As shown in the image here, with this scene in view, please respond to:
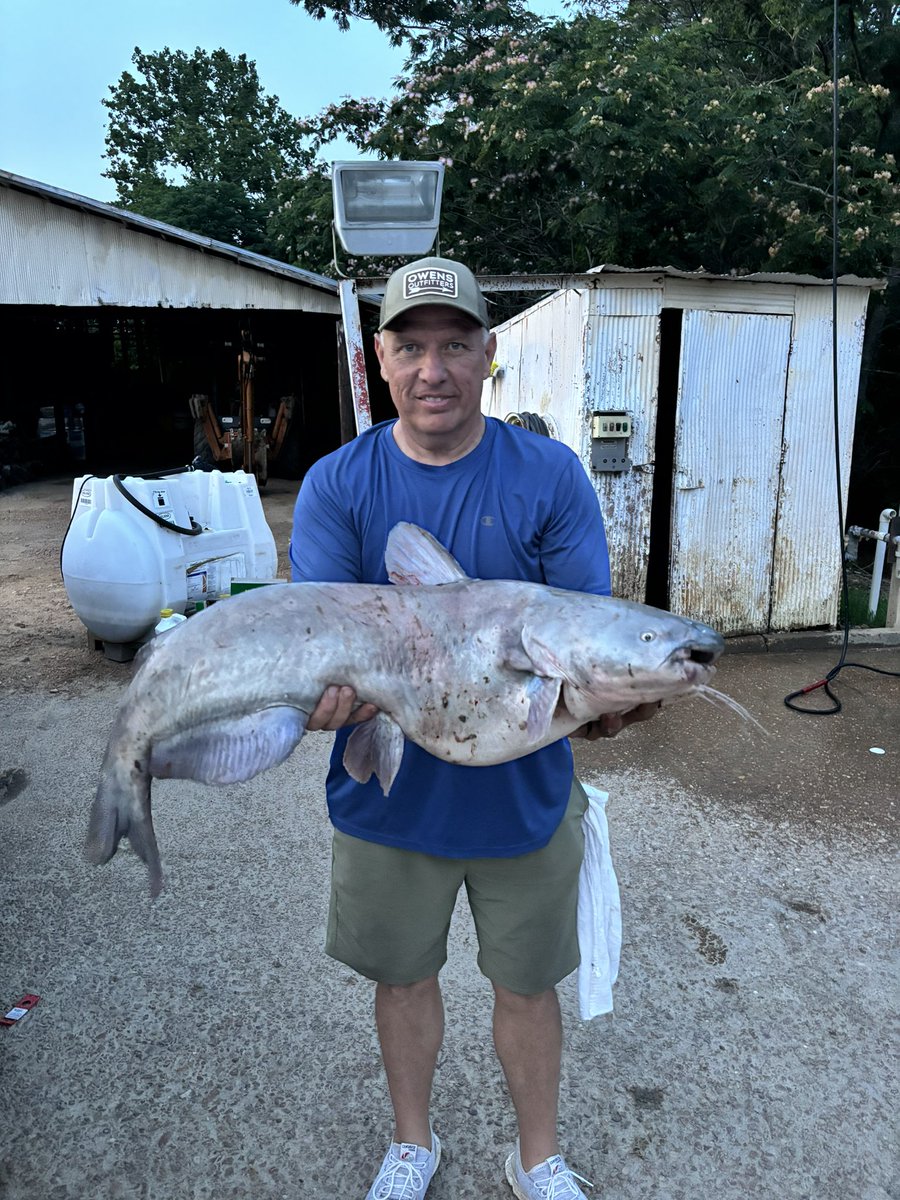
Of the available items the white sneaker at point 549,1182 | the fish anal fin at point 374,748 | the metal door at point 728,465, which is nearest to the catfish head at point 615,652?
the fish anal fin at point 374,748

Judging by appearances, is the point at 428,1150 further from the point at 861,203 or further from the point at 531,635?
the point at 861,203

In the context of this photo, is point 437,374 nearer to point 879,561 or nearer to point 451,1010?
point 451,1010

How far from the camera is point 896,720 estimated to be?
16.7 feet

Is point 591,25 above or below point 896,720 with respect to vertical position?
above

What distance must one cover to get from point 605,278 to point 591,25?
8.35 metres

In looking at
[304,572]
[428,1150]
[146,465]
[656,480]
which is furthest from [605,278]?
[146,465]

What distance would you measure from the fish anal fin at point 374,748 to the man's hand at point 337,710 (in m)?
0.02

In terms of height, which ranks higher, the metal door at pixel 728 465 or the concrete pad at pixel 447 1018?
the metal door at pixel 728 465

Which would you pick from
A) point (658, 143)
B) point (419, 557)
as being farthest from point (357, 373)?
point (658, 143)

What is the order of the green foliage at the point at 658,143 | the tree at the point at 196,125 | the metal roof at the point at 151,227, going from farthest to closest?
the tree at the point at 196,125 → the metal roof at the point at 151,227 → the green foliage at the point at 658,143

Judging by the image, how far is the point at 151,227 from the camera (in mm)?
11703

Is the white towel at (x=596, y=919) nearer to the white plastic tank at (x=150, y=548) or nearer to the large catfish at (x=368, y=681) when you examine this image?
the large catfish at (x=368, y=681)

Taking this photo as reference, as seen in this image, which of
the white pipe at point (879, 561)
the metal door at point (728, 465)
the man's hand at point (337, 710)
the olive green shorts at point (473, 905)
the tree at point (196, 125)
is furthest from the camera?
the tree at point (196, 125)

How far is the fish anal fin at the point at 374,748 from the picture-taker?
1.72 metres
